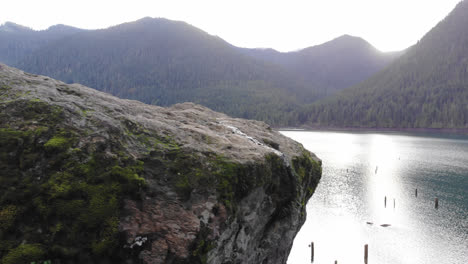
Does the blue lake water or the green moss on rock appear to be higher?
the green moss on rock

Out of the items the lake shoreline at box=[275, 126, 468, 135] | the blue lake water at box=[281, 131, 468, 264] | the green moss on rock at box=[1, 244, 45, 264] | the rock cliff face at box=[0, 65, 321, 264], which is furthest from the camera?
the lake shoreline at box=[275, 126, 468, 135]

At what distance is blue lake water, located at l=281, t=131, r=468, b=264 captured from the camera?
2661 cm

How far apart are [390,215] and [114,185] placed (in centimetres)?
4187

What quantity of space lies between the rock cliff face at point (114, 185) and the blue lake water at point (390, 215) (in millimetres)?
24082

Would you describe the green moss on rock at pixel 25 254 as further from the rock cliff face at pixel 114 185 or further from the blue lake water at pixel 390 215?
the blue lake water at pixel 390 215

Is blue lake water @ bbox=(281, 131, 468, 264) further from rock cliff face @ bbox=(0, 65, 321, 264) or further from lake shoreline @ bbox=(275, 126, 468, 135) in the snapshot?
lake shoreline @ bbox=(275, 126, 468, 135)

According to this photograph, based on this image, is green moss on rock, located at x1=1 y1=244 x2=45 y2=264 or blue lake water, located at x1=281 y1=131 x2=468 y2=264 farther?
blue lake water, located at x1=281 y1=131 x2=468 y2=264

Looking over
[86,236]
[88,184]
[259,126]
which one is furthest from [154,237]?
[259,126]

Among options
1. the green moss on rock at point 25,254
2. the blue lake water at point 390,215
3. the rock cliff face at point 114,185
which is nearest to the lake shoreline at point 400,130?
the blue lake water at point 390,215

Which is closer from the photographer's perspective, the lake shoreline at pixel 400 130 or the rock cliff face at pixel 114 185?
the rock cliff face at pixel 114 185

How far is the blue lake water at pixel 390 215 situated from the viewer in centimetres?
2661

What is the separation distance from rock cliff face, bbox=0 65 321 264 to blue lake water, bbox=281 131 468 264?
79.0 ft

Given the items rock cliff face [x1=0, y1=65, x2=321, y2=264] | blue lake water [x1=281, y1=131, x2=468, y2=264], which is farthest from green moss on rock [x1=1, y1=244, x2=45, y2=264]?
blue lake water [x1=281, y1=131, x2=468, y2=264]

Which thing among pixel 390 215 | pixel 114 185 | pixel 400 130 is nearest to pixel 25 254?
pixel 114 185
